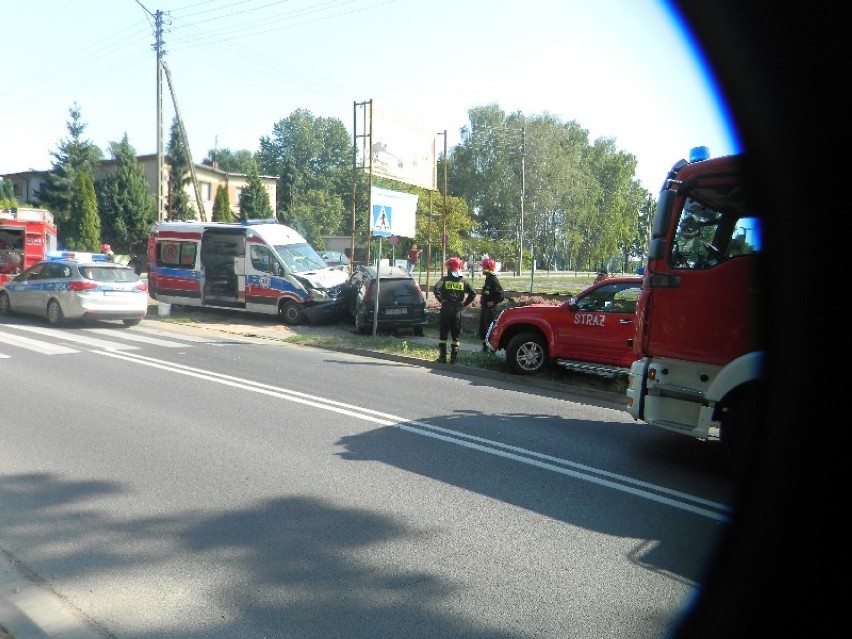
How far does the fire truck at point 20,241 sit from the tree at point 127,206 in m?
22.2

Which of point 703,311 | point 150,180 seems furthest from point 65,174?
point 703,311

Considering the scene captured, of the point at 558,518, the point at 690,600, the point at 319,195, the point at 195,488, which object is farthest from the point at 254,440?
the point at 319,195

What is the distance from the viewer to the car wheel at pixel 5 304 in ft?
61.4

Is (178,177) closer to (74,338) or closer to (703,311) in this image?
(74,338)

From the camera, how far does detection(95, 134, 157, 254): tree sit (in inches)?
1829

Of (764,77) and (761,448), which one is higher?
(764,77)

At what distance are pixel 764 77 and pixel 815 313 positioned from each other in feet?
10.6

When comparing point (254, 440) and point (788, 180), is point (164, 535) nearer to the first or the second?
point (254, 440)

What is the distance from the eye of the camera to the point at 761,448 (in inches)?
223

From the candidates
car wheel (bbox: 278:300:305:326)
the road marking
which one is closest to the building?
car wheel (bbox: 278:300:305:326)

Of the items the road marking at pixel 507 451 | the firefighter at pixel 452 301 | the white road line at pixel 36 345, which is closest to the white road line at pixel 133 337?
the white road line at pixel 36 345

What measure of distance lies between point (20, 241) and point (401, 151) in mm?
13536

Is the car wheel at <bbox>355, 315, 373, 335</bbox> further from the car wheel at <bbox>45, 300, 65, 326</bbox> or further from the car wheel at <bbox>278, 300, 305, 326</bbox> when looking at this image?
the car wheel at <bbox>45, 300, 65, 326</bbox>

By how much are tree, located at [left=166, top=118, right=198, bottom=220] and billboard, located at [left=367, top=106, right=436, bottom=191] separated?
28572mm
